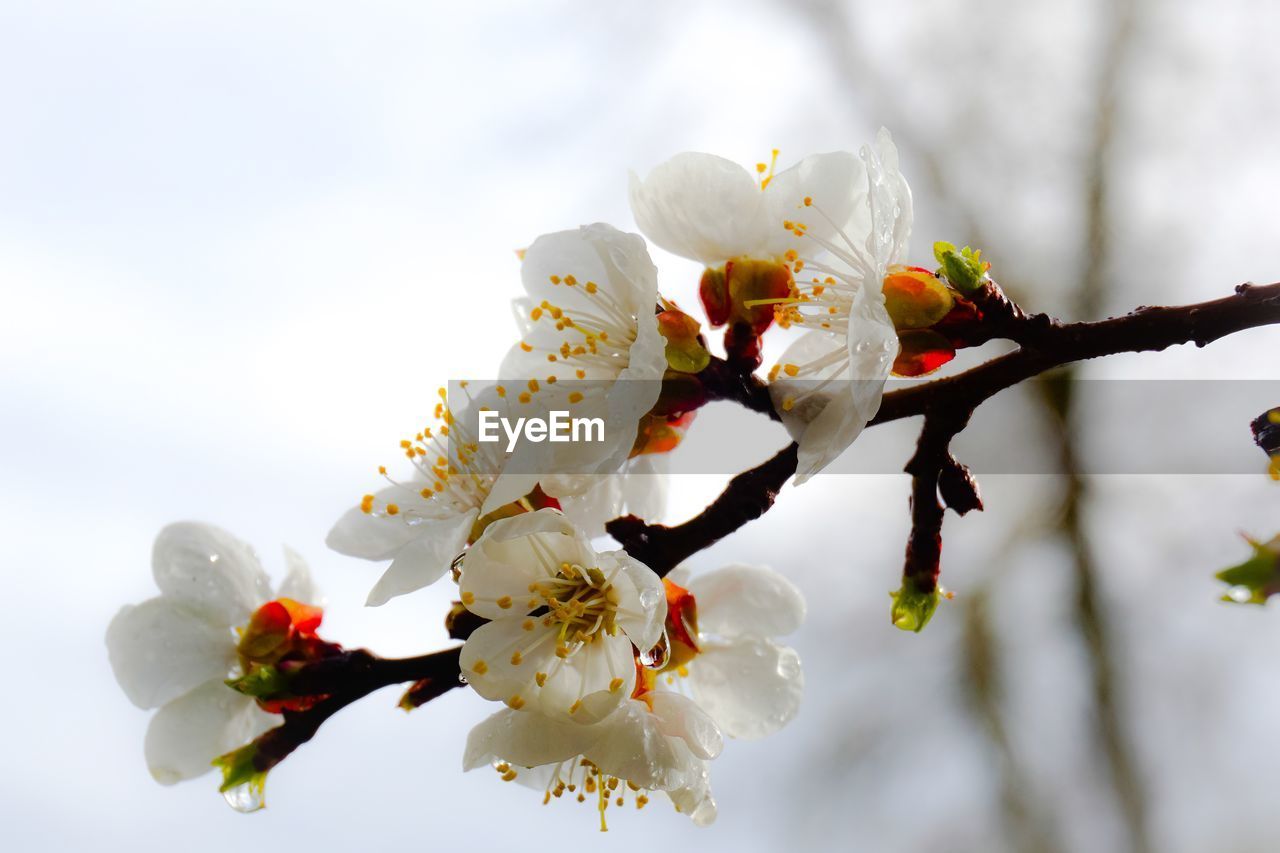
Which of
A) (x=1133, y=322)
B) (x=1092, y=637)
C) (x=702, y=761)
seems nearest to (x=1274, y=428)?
(x=1133, y=322)

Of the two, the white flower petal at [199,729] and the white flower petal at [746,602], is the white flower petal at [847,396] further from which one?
the white flower petal at [199,729]

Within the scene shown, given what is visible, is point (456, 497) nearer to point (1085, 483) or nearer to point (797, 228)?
point (797, 228)

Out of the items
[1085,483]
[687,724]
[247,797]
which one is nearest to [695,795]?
[687,724]

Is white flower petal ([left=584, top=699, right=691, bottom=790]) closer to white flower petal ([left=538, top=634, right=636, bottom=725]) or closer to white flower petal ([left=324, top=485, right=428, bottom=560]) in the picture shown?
white flower petal ([left=538, top=634, right=636, bottom=725])

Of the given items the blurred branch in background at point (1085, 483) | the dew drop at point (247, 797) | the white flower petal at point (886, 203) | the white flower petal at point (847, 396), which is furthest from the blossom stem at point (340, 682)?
the blurred branch in background at point (1085, 483)

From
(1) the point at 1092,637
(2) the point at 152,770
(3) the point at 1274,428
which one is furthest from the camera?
(1) the point at 1092,637

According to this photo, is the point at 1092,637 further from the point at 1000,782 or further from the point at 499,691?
the point at 499,691
